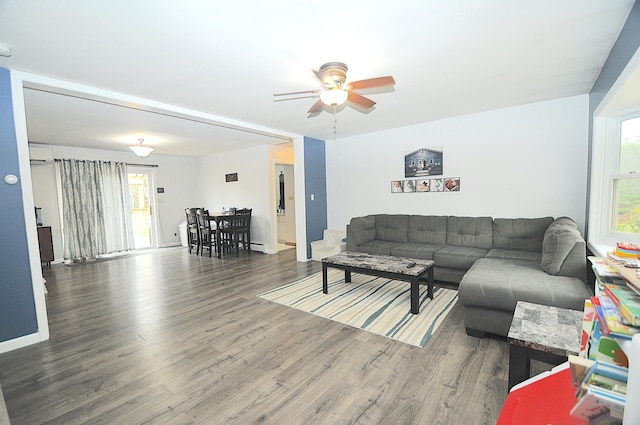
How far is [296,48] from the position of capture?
211 centimetres

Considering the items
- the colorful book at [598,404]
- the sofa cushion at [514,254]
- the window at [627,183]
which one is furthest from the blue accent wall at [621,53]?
the colorful book at [598,404]

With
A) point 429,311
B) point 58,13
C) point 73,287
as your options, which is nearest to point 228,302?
point 429,311

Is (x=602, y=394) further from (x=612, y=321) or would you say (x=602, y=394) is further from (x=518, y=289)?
(x=518, y=289)

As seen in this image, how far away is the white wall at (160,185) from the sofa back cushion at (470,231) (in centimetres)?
671

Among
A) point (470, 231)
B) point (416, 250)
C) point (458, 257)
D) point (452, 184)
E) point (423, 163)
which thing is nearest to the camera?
point (458, 257)

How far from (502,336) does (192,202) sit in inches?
302

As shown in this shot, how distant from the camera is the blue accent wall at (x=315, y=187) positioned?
5.43 meters

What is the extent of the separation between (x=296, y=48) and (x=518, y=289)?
102 inches

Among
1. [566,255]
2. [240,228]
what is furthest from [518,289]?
[240,228]

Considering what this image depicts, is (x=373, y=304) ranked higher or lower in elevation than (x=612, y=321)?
lower

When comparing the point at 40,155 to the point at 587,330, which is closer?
the point at 587,330

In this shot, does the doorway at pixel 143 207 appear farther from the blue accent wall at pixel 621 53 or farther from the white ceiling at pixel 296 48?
the blue accent wall at pixel 621 53

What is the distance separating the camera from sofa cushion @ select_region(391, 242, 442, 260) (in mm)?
3808

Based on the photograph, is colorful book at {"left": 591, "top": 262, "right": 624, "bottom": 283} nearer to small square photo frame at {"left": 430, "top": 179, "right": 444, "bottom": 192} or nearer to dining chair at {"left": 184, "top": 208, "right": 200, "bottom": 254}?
small square photo frame at {"left": 430, "top": 179, "right": 444, "bottom": 192}
